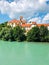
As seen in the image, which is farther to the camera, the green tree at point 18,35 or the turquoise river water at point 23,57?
the green tree at point 18,35

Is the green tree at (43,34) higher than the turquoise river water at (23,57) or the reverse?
higher

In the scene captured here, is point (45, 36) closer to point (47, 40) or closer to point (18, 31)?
point (47, 40)

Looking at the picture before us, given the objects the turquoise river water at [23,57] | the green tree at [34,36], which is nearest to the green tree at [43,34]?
the green tree at [34,36]

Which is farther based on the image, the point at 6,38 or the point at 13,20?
the point at 13,20

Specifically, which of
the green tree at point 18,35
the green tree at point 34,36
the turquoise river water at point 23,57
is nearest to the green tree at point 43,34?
the green tree at point 34,36

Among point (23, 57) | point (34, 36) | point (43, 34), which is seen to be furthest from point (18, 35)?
point (23, 57)

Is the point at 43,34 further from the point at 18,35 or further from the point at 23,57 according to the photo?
the point at 23,57

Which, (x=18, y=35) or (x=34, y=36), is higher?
(x=18, y=35)

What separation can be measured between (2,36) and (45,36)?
905 centimetres

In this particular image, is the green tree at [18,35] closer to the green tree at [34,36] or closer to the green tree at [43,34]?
the green tree at [34,36]

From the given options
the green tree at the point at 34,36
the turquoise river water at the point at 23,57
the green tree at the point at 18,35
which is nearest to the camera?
the turquoise river water at the point at 23,57

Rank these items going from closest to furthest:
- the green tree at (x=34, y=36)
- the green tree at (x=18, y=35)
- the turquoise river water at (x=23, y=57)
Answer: the turquoise river water at (x=23, y=57) < the green tree at (x=34, y=36) < the green tree at (x=18, y=35)

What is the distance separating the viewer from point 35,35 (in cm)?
3716

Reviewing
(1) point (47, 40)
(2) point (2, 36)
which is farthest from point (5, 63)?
(2) point (2, 36)
